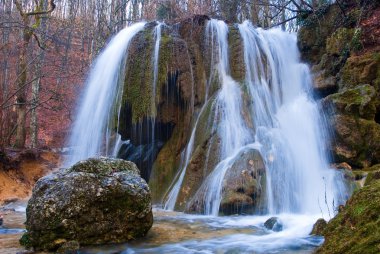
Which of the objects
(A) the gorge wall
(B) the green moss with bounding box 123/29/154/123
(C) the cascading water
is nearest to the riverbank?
(C) the cascading water

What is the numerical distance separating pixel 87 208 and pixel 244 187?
3.65 m

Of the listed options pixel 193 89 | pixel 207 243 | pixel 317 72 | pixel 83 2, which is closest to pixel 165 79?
pixel 193 89

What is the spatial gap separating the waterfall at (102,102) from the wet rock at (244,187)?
424 centimetres

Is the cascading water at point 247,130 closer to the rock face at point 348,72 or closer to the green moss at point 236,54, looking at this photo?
the green moss at point 236,54

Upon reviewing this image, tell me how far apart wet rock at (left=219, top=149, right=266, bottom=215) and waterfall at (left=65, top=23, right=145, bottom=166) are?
13.9ft

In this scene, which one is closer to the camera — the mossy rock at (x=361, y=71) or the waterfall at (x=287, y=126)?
the waterfall at (x=287, y=126)

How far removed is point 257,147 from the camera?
29.4 ft

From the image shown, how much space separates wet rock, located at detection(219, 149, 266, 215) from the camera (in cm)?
764

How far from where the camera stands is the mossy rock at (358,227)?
10.0 ft

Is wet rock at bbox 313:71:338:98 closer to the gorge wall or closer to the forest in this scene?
the forest

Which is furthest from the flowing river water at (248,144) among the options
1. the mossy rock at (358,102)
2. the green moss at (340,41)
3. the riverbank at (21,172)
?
the green moss at (340,41)

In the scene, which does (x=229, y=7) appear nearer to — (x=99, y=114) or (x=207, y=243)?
(x=99, y=114)

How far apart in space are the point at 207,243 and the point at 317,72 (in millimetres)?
8577

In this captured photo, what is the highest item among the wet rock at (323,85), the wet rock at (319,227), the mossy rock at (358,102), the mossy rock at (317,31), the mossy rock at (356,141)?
A: the mossy rock at (317,31)
